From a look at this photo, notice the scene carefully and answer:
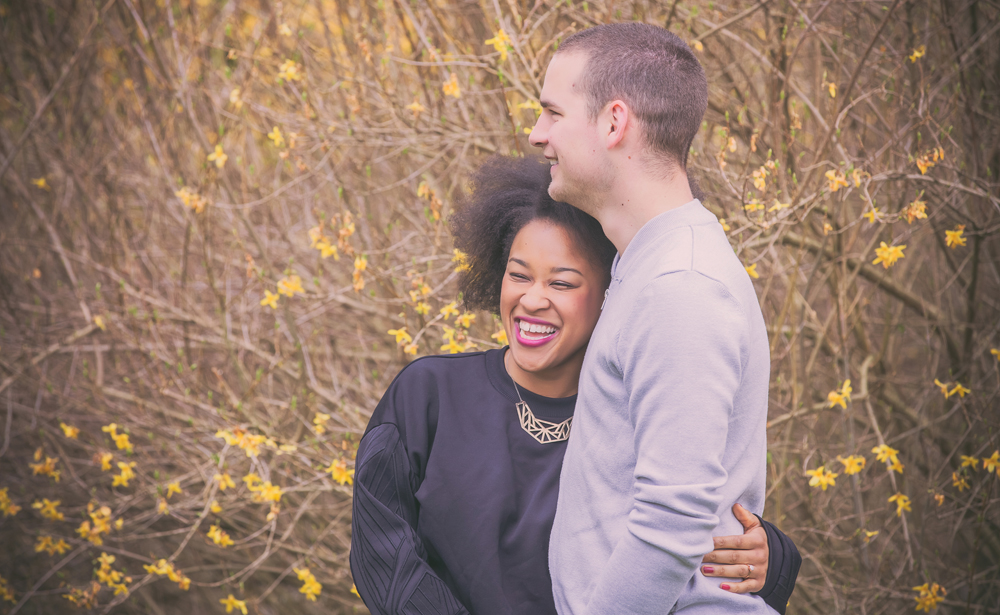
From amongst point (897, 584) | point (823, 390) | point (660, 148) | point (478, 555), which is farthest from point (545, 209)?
point (823, 390)

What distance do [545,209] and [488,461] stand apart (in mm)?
547

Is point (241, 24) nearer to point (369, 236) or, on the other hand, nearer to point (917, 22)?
point (369, 236)

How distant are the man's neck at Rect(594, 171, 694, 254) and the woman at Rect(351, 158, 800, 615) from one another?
0.23m

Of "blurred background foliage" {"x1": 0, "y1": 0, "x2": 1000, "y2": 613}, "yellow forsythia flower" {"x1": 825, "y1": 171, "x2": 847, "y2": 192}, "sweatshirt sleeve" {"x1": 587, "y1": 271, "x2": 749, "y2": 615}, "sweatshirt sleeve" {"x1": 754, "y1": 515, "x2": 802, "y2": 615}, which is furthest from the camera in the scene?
"blurred background foliage" {"x1": 0, "y1": 0, "x2": 1000, "y2": 613}

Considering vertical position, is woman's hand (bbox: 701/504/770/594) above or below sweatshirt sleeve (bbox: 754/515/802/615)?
above

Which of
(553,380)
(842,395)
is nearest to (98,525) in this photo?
(553,380)

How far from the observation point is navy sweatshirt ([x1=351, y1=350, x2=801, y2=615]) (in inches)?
54.5

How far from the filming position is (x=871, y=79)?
282 cm

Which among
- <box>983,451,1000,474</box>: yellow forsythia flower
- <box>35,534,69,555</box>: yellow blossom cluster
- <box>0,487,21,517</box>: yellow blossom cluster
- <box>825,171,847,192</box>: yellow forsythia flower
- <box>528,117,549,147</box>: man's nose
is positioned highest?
<box>528,117,549,147</box>: man's nose

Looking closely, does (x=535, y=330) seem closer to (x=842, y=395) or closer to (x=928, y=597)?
(x=842, y=395)

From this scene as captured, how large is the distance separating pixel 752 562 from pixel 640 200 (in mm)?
659

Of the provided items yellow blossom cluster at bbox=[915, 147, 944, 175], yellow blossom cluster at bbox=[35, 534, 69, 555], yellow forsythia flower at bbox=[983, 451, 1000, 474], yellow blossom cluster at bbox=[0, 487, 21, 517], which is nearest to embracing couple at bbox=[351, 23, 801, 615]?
yellow blossom cluster at bbox=[915, 147, 944, 175]

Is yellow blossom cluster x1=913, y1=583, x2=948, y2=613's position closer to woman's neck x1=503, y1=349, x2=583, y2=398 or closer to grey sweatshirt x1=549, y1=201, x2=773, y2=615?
grey sweatshirt x1=549, y1=201, x2=773, y2=615

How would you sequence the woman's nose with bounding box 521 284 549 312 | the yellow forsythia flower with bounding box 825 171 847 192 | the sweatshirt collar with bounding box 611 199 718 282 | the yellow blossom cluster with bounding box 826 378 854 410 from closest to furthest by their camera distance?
the sweatshirt collar with bounding box 611 199 718 282, the woman's nose with bounding box 521 284 549 312, the yellow forsythia flower with bounding box 825 171 847 192, the yellow blossom cluster with bounding box 826 378 854 410
